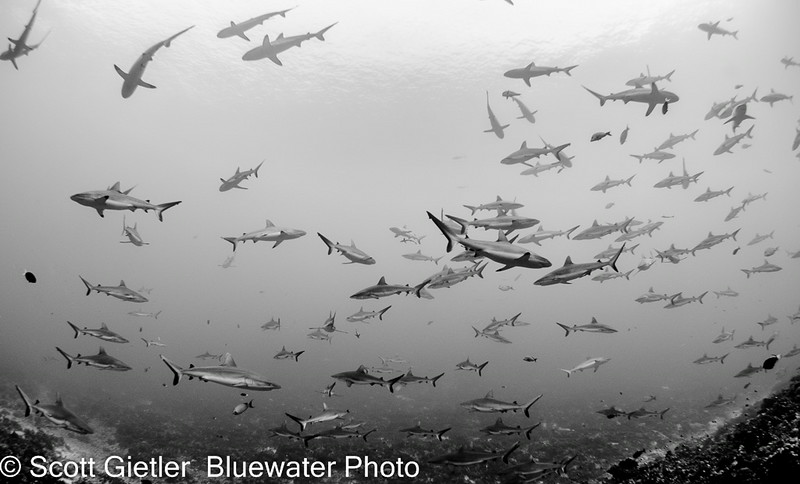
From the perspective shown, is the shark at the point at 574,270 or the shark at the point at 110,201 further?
the shark at the point at 110,201

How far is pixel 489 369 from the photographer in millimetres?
40656

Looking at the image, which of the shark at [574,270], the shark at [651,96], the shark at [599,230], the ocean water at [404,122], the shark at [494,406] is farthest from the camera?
the ocean water at [404,122]

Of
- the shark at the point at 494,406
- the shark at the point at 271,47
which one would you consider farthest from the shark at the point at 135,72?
the shark at the point at 494,406

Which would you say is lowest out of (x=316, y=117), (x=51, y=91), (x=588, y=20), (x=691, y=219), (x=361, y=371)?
(x=361, y=371)

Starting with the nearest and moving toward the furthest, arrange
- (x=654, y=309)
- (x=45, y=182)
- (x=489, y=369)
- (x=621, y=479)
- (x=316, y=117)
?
(x=621, y=479) → (x=489, y=369) → (x=316, y=117) → (x=45, y=182) → (x=654, y=309)

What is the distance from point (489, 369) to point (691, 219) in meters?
215

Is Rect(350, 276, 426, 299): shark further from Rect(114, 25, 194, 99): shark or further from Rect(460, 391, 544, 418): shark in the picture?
Rect(114, 25, 194, 99): shark

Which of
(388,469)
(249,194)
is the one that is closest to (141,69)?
(388,469)

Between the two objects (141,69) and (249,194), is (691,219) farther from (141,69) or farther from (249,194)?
(141,69)
